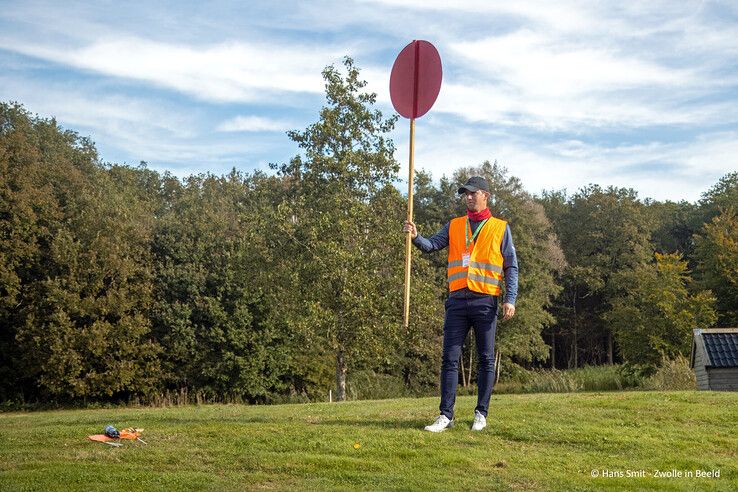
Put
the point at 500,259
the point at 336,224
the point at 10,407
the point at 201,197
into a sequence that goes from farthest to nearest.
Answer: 1. the point at 201,197
2. the point at 10,407
3. the point at 336,224
4. the point at 500,259

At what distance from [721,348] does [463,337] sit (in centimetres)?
1810

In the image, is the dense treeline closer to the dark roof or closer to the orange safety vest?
the dark roof

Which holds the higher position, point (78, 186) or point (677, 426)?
point (78, 186)

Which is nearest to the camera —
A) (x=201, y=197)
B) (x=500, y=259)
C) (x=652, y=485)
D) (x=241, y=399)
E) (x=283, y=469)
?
(x=652, y=485)

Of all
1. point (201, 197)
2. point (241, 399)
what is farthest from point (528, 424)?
point (201, 197)

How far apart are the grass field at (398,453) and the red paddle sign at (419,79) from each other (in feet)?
13.9

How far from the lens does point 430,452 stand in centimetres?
862

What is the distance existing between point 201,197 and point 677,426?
41.3 meters

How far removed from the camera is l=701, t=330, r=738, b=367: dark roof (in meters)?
24.4

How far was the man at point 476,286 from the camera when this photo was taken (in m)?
9.76

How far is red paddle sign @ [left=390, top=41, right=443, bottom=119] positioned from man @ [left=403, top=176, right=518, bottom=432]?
1.68 metres

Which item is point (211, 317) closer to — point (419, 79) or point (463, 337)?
point (419, 79)

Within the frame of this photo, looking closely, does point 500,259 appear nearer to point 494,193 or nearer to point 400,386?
point 400,386

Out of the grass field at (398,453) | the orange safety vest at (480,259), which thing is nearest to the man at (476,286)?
the orange safety vest at (480,259)
